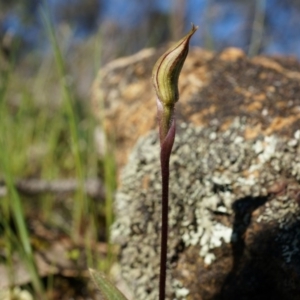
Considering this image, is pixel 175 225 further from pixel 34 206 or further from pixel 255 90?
pixel 34 206

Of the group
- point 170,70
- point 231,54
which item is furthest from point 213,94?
point 170,70

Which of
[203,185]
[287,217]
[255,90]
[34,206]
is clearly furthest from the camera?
[34,206]

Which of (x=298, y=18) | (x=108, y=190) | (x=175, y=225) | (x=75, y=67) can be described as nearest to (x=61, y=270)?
(x=108, y=190)

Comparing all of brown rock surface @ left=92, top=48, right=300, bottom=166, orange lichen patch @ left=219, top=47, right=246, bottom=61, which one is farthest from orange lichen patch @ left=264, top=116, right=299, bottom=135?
orange lichen patch @ left=219, top=47, right=246, bottom=61

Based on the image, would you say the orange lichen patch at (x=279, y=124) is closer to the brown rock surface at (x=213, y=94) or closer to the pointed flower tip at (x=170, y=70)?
the brown rock surface at (x=213, y=94)

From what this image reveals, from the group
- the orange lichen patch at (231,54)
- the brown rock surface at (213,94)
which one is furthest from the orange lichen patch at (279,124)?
the orange lichen patch at (231,54)

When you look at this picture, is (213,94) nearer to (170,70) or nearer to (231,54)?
(231,54)
